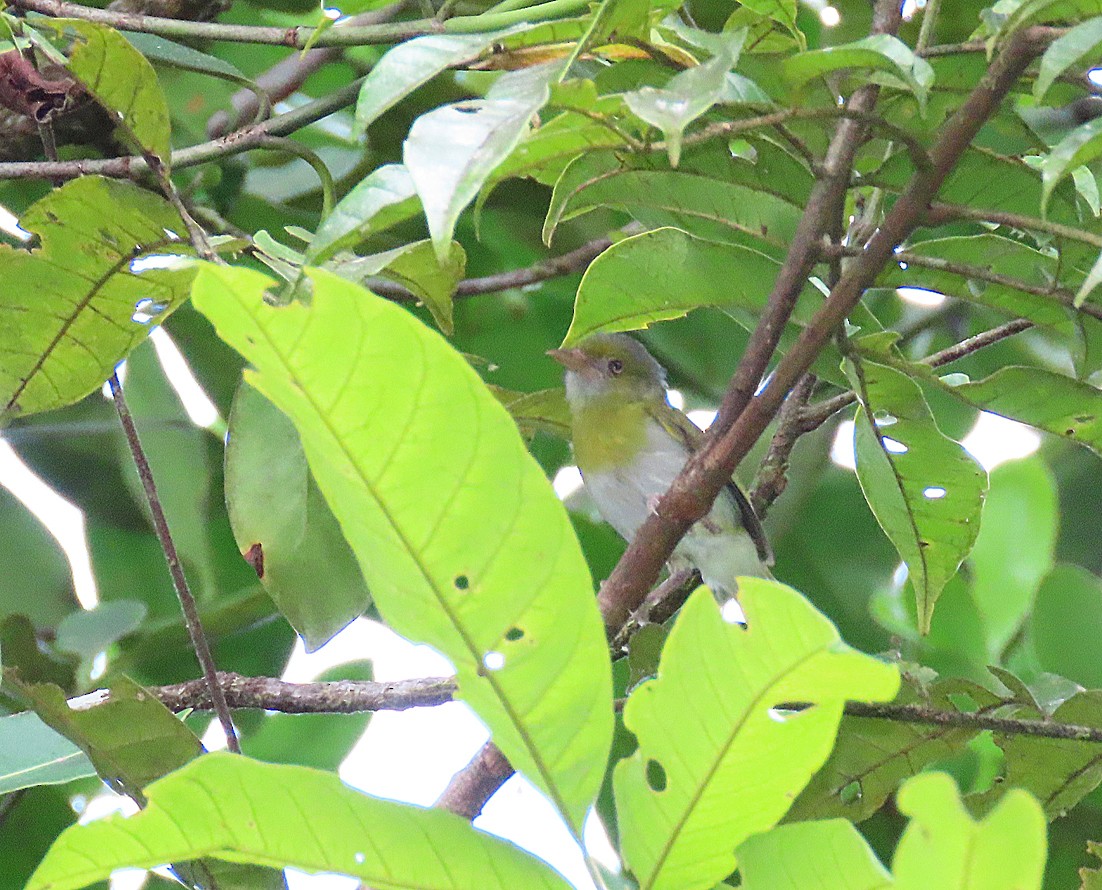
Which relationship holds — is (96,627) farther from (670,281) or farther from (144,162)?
(670,281)

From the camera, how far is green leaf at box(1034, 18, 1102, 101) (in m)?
0.89

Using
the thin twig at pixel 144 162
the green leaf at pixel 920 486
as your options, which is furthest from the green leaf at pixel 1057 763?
the thin twig at pixel 144 162

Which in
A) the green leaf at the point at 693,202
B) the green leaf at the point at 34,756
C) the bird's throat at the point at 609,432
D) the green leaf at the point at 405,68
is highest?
the green leaf at the point at 405,68

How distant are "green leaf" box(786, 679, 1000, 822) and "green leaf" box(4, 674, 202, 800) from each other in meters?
0.74

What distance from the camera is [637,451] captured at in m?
2.89

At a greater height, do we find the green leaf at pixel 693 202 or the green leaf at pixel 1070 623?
the green leaf at pixel 693 202

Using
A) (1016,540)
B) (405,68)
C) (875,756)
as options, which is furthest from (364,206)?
(1016,540)

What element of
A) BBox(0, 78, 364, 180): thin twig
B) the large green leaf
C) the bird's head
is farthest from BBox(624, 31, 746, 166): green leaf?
the bird's head

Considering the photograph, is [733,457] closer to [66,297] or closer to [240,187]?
[66,297]

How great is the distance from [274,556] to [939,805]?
2.97 ft

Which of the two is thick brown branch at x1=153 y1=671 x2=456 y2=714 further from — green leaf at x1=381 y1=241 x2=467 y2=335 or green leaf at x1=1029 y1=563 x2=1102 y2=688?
green leaf at x1=1029 y1=563 x2=1102 y2=688

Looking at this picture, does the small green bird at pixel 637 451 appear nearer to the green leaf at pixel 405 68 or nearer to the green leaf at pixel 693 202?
the green leaf at pixel 693 202

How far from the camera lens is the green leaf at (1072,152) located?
3.08ft

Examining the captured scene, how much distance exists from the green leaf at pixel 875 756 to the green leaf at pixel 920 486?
194mm
